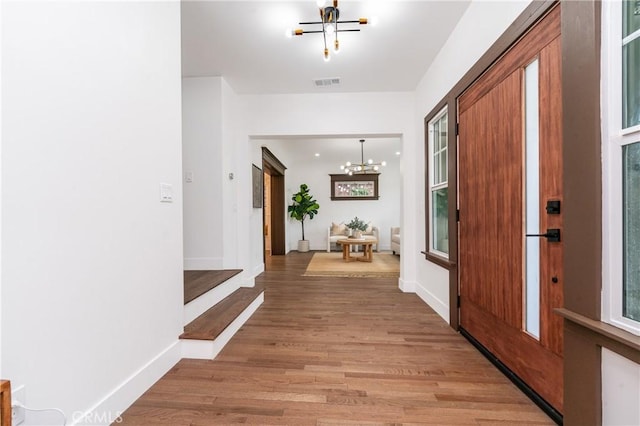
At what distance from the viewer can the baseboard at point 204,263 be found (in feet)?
11.5

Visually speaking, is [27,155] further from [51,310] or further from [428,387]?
[428,387]

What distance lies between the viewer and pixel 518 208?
67.9 inches

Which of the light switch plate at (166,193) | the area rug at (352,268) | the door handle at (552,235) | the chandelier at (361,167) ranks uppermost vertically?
the chandelier at (361,167)

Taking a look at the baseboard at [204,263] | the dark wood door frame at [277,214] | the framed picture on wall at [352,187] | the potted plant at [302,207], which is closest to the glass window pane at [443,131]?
the baseboard at [204,263]

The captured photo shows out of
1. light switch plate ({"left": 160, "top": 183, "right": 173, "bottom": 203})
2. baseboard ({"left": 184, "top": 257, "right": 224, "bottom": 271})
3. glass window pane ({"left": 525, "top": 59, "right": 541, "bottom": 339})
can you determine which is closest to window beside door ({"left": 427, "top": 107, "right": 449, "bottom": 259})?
glass window pane ({"left": 525, "top": 59, "right": 541, "bottom": 339})

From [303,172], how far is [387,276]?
5.07 meters

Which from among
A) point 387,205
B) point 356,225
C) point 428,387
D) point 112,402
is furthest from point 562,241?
point 387,205

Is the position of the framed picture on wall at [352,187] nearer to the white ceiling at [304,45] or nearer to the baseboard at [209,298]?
the white ceiling at [304,45]

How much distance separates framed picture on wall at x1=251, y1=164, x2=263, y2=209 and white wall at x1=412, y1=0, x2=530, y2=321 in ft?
8.22

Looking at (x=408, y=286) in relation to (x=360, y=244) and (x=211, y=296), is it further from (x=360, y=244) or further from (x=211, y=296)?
(x=360, y=244)

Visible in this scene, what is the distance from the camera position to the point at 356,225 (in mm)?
7328

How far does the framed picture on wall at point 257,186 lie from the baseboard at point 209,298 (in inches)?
69.2

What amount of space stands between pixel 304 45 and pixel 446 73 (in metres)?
1.43

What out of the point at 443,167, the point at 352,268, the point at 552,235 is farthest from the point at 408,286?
the point at 552,235
